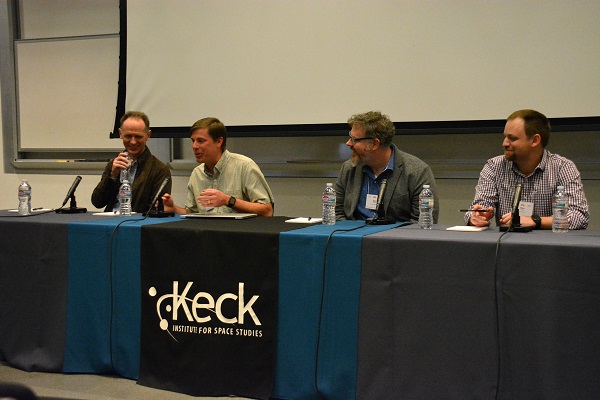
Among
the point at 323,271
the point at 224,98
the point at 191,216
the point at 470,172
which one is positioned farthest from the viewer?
the point at 224,98

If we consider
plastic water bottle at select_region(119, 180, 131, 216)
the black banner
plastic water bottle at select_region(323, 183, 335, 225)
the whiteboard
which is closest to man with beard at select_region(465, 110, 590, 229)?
plastic water bottle at select_region(323, 183, 335, 225)

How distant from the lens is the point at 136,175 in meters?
3.79

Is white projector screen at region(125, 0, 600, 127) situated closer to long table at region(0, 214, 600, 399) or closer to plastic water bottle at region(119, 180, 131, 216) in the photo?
plastic water bottle at region(119, 180, 131, 216)

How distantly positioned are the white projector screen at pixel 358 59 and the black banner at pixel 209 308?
1.78m

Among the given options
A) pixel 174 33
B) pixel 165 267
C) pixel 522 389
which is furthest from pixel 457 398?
pixel 174 33

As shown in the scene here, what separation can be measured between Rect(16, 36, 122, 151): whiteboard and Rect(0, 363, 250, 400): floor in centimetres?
247

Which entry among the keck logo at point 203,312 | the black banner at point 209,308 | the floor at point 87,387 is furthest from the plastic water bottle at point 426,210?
the floor at point 87,387

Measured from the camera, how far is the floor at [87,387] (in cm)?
265

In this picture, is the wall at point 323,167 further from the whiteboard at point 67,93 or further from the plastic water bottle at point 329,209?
the plastic water bottle at point 329,209

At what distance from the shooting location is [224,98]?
4570 mm

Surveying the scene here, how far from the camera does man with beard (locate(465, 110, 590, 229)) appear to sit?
2871 mm

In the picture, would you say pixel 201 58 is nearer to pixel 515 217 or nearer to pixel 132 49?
pixel 132 49

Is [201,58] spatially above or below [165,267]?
above

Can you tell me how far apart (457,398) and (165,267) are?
1238 millimetres
